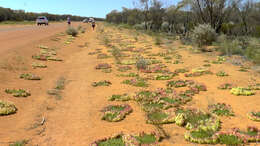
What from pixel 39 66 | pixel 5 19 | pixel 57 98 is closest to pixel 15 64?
pixel 39 66

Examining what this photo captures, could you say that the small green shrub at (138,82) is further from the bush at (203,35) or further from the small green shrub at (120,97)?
the bush at (203,35)

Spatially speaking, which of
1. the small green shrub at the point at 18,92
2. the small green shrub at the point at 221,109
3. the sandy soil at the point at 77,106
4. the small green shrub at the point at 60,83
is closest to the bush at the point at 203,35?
the sandy soil at the point at 77,106

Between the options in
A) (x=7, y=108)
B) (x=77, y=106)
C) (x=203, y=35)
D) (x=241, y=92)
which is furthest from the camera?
(x=203, y=35)

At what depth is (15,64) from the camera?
489 inches

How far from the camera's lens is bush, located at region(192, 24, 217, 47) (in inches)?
804

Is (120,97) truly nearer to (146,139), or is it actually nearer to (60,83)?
(146,139)

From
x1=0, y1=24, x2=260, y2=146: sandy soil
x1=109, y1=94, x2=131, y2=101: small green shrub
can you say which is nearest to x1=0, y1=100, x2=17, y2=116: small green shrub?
x1=0, y1=24, x2=260, y2=146: sandy soil

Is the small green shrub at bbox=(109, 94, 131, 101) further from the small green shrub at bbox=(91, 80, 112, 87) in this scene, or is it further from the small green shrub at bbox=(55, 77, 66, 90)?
the small green shrub at bbox=(55, 77, 66, 90)

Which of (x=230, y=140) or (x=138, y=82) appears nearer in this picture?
(x=230, y=140)

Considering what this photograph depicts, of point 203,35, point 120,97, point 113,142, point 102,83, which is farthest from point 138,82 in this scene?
point 203,35

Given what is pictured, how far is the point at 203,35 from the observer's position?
20.6 m

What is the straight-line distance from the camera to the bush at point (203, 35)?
20422mm

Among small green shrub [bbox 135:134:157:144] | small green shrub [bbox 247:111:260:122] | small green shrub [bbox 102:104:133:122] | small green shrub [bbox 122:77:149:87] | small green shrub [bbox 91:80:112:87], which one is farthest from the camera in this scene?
small green shrub [bbox 91:80:112:87]

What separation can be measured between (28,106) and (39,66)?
21.0 ft
